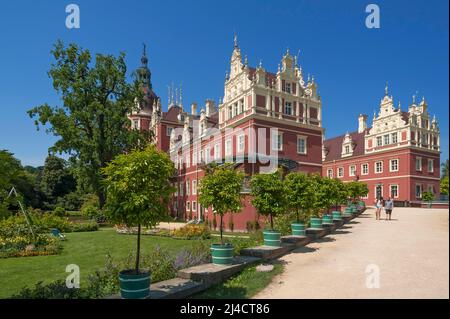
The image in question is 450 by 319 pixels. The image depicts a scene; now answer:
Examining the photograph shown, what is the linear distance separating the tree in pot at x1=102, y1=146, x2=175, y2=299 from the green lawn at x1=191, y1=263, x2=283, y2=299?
7.13 ft

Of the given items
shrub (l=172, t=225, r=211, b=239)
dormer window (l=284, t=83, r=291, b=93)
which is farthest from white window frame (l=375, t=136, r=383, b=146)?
shrub (l=172, t=225, r=211, b=239)

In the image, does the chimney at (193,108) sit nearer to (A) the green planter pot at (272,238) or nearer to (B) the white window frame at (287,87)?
(B) the white window frame at (287,87)

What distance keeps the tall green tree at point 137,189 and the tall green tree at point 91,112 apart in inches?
1016

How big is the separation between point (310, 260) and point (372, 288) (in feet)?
12.3

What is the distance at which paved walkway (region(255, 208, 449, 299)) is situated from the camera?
7.22m

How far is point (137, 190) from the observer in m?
7.01

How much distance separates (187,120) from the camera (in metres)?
47.3

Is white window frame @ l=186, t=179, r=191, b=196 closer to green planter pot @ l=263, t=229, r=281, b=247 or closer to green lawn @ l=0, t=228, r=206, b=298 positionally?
green lawn @ l=0, t=228, r=206, b=298

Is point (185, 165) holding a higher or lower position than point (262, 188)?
higher

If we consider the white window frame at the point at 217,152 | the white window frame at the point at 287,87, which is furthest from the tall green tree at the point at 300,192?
the white window frame at the point at 217,152

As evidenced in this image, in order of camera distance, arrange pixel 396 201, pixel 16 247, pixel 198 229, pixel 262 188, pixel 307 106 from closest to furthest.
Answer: pixel 262 188 → pixel 16 247 → pixel 198 229 → pixel 307 106 → pixel 396 201

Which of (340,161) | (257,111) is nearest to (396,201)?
(340,161)

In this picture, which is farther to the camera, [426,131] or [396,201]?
[426,131]

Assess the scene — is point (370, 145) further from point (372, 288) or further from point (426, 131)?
point (372, 288)
